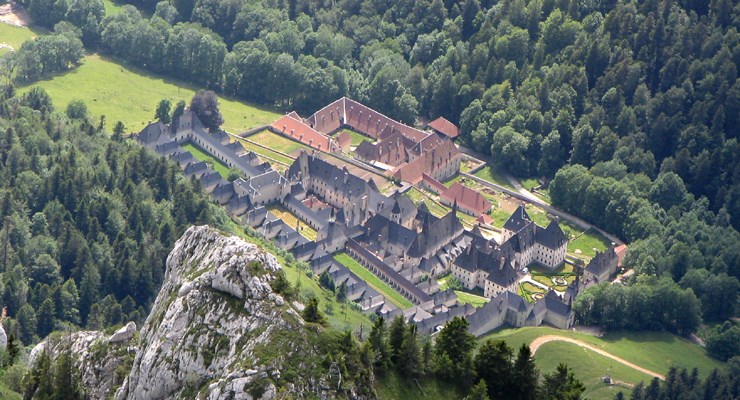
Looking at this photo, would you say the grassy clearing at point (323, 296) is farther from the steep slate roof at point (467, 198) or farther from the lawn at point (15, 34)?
the lawn at point (15, 34)

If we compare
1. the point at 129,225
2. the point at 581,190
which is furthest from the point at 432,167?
the point at 129,225

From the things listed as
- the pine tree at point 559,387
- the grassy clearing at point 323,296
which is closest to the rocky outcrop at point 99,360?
the pine tree at point 559,387

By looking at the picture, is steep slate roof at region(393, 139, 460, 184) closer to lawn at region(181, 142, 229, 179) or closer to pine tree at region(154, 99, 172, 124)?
lawn at region(181, 142, 229, 179)

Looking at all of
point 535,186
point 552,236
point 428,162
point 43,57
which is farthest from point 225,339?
point 43,57

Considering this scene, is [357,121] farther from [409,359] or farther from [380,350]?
[380,350]

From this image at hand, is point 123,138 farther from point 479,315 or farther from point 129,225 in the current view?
point 479,315

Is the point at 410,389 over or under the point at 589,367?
over

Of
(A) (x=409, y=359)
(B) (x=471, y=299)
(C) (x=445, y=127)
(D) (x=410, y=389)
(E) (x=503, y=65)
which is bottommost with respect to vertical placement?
(B) (x=471, y=299)
